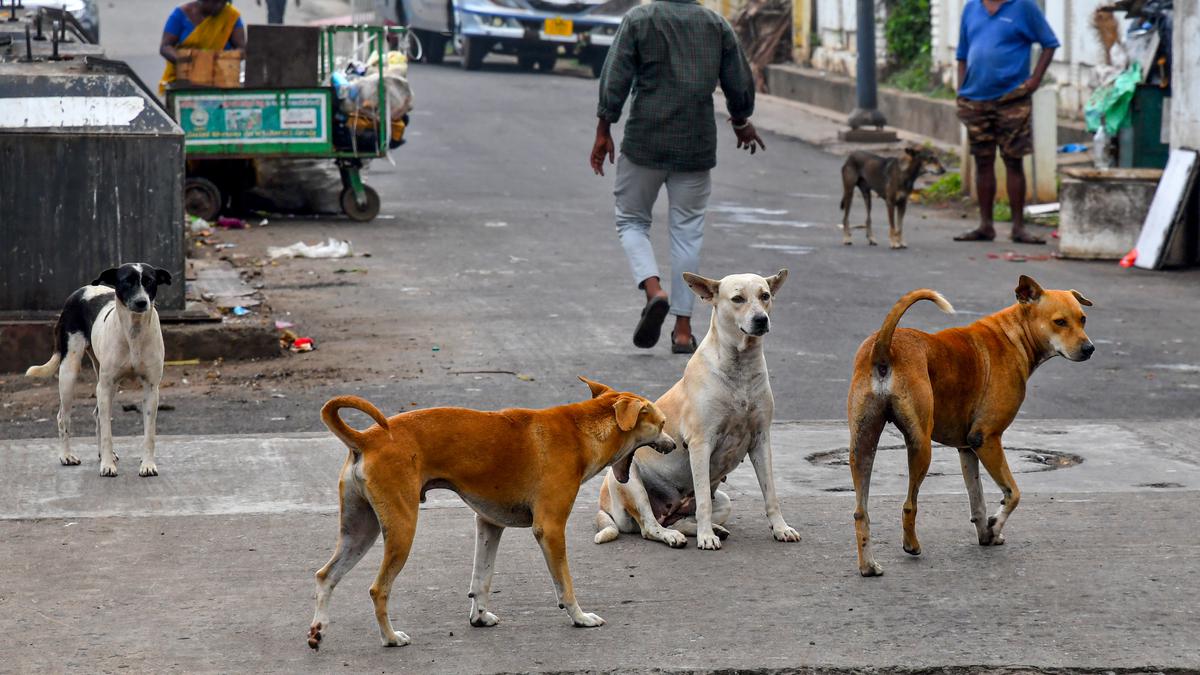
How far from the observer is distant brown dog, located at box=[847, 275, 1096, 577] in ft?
17.0

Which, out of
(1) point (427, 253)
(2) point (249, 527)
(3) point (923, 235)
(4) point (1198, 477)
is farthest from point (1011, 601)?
(3) point (923, 235)

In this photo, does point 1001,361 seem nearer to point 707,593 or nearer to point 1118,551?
point 1118,551

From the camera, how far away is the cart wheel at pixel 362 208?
14773 millimetres

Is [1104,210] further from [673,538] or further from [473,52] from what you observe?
[473,52]

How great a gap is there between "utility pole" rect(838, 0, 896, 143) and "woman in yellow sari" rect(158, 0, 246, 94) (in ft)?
29.3

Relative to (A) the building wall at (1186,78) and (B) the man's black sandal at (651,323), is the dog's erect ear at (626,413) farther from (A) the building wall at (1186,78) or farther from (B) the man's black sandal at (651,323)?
(A) the building wall at (1186,78)

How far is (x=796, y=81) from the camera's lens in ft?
90.1

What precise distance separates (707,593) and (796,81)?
75.6 ft

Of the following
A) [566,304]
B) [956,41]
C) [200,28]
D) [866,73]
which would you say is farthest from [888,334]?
[956,41]

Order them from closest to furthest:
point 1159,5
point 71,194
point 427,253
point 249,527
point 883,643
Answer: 1. point 883,643
2. point 249,527
3. point 71,194
4. point 427,253
5. point 1159,5

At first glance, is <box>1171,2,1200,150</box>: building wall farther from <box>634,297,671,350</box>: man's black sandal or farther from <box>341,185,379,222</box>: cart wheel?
<box>341,185,379,222</box>: cart wheel

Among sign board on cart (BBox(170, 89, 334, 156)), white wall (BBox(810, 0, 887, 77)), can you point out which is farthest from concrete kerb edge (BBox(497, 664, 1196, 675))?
white wall (BBox(810, 0, 887, 77))

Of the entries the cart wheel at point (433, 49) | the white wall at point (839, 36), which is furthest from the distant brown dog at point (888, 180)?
the cart wheel at point (433, 49)

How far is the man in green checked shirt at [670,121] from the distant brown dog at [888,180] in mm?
4492
